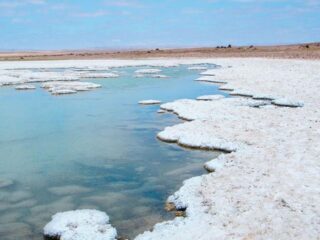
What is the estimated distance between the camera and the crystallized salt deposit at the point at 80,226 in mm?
7727

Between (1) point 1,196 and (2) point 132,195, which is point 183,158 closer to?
(2) point 132,195

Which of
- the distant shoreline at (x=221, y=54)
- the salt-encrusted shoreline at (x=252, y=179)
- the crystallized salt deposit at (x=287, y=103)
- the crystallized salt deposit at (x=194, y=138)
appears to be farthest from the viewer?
the distant shoreline at (x=221, y=54)

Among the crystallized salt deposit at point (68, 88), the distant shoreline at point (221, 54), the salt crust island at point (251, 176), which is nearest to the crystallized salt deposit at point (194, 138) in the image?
the salt crust island at point (251, 176)

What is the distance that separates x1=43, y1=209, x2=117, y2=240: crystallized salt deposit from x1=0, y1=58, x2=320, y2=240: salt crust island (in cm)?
24

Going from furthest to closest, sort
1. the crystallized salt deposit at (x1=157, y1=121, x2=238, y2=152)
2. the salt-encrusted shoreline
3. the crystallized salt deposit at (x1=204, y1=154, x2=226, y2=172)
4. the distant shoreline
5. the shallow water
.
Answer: the distant shoreline, the crystallized salt deposit at (x1=157, y1=121, x2=238, y2=152), the crystallized salt deposit at (x1=204, y1=154, x2=226, y2=172), the shallow water, the salt-encrusted shoreline

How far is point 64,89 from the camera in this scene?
30.2 m

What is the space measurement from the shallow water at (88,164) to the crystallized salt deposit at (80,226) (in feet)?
0.83

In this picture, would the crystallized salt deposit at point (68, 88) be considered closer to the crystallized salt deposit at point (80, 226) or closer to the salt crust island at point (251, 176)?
the salt crust island at point (251, 176)

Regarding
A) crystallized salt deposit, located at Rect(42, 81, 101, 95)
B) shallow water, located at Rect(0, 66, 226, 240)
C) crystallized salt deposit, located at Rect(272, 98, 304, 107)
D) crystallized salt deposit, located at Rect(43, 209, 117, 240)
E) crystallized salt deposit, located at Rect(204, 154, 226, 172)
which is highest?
crystallized salt deposit, located at Rect(272, 98, 304, 107)

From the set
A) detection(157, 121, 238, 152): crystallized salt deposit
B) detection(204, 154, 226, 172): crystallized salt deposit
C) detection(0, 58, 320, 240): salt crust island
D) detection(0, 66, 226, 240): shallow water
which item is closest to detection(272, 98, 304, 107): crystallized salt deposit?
detection(0, 58, 320, 240): salt crust island

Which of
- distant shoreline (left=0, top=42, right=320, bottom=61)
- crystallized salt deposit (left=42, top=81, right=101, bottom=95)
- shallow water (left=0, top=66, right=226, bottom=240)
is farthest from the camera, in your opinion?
distant shoreline (left=0, top=42, right=320, bottom=61)

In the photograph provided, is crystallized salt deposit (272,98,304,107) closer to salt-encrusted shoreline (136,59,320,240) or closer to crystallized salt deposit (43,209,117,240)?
salt-encrusted shoreline (136,59,320,240)

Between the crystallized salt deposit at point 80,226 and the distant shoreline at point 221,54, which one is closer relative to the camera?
the crystallized salt deposit at point 80,226

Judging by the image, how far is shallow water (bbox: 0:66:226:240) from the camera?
9062 mm
